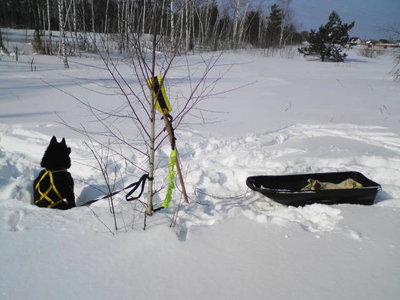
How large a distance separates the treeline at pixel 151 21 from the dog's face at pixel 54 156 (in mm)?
1120

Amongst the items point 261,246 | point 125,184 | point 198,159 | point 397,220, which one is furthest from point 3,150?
point 397,220

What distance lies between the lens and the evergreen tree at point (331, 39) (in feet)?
55.3

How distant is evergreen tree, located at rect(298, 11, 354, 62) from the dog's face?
64.5 feet

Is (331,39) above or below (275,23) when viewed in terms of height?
below

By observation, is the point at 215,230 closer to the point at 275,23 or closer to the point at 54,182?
the point at 54,182

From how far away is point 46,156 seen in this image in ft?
7.57

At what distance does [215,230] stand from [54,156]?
64.5 inches

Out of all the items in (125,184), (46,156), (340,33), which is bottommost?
(125,184)

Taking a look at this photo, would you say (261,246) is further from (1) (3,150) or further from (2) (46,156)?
(1) (3,150)

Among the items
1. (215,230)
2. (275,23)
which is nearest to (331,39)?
(275,23)

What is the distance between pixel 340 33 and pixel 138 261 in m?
20.1

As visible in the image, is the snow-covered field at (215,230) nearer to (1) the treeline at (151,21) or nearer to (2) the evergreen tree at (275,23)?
(1) the treeline at (151,21)

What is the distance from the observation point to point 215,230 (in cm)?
196

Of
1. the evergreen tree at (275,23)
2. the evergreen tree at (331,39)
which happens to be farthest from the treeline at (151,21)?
the evergreen tree at (331,39)
